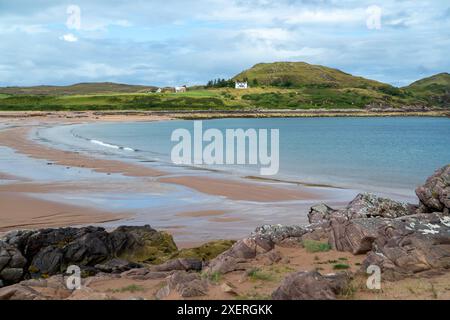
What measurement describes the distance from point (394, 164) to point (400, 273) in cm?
3935

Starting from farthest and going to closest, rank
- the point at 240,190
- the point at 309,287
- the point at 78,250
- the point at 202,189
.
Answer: the point at 202,189 < the point at 240,190 < the point at 78,250 < the point at 309,287

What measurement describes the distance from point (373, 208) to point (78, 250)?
750cm

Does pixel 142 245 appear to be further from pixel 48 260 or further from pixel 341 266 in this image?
pixel 341 266

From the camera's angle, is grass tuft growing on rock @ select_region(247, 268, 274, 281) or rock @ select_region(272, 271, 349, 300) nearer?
rock @ select_region(272, 271, 349, 300)

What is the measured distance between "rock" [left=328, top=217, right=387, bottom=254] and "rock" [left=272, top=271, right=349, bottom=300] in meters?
2.86

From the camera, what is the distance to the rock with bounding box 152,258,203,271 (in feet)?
40.6

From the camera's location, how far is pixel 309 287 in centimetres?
917

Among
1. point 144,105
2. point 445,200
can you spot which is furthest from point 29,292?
point 144,105

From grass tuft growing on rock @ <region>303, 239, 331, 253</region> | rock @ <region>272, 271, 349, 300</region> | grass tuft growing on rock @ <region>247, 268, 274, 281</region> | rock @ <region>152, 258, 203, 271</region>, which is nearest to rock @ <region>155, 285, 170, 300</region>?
grass tuft growing on rock @ <region>247, 268, 274, 281</region>

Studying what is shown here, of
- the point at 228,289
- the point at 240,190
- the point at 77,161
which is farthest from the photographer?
the point at 77,161

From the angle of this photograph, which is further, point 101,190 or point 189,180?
point 189,180

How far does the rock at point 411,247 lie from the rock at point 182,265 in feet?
12.0

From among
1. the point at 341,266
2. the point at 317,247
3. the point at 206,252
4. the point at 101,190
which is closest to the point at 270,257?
the point at 317,247

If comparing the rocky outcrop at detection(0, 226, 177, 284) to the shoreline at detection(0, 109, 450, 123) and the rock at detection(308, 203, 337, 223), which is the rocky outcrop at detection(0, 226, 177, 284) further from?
the shoreline at detection(0, 109, 450, 123)
